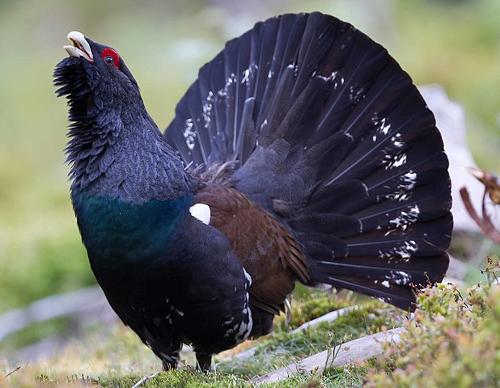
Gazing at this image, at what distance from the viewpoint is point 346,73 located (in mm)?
6586

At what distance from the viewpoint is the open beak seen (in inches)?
223

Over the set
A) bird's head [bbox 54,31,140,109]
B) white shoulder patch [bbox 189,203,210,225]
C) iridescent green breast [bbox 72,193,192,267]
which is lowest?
iridescent green breast [bbox 72,193,192,267]

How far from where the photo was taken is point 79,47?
5730 millimetres

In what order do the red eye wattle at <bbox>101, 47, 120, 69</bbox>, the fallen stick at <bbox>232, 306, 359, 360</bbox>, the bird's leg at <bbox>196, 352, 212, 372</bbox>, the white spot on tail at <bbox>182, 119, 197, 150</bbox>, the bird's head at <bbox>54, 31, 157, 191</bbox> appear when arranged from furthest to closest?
the white spot on tail at <bbox>182, 119, 197, 150</bbox> < the fallen stick at <bbox>232, 306, 359, 360</bbox> < the bird's leg at <bbox>196, 352, 212, 372</bbox> < the red eye wattle at <bbox>101, 47, 120, 69</bbox> < the bird's head at <bbox>54, 31, 157, 191</bbox>

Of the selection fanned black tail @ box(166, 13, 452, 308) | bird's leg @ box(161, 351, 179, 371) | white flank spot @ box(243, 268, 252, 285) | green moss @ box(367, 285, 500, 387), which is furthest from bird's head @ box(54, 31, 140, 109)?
green moss @ box(367, 285, 500, 387)

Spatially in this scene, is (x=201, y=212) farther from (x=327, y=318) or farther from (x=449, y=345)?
(x=449, y=345)

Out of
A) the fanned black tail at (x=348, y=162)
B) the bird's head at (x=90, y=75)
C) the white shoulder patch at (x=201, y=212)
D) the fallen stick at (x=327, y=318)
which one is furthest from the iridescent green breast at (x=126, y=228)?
the fallen stick at (x=327, y=318)

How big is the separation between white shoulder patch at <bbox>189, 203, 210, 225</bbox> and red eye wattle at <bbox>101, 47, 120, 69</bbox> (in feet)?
3.77

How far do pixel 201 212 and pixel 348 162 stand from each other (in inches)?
58.3

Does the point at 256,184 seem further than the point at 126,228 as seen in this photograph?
Yes

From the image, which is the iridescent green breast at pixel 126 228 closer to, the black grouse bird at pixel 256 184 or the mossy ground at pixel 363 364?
the black grouse bird at pixel 256 184

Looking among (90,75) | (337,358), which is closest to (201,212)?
(90,75)

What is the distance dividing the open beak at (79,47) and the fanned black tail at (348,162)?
163 centimetres

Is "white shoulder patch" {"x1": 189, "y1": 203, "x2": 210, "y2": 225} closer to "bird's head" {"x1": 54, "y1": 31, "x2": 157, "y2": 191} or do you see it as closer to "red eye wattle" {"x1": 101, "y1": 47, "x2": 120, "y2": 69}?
"bird's head" {"x1": 54, "y1": 31, "x2": 157, "y2": 191}
